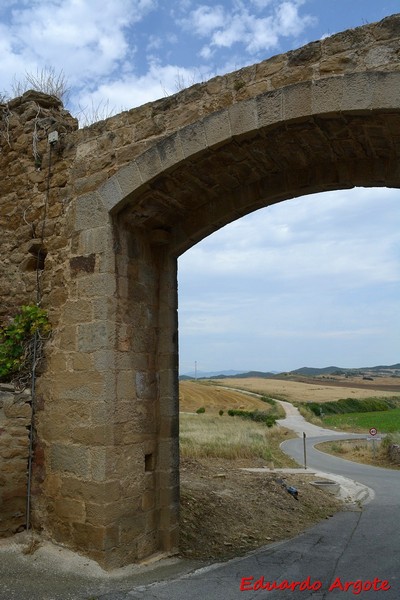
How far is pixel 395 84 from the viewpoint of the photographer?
3938 millimetres

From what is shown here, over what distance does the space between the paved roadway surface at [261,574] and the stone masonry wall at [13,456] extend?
1.39 ft

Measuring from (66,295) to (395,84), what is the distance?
11.6 ft

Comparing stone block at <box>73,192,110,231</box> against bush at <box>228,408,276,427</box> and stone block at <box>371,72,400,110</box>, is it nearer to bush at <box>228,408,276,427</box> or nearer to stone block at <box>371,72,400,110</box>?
stone block at <box>371,72,400,110</box>

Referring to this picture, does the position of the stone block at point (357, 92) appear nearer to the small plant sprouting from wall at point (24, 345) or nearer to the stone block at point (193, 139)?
the stone block at point (193, 139)

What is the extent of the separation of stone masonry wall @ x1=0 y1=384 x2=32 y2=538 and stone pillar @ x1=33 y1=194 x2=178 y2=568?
0.45ft

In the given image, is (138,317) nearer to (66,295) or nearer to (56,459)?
(66,295)

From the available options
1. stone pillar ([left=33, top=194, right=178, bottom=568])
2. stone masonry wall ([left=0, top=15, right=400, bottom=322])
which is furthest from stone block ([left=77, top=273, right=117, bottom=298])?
stone masonry wall ([left=0, top=15, right=400, bottom=322])

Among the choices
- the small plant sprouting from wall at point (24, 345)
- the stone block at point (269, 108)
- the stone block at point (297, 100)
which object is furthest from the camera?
the small plant sprouting from wall at point (24, 345)

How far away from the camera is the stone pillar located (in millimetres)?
4836

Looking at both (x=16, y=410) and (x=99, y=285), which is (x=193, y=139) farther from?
(x=16, y=410)

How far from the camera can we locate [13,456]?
17.0 feet

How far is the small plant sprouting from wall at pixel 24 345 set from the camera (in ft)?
17.9

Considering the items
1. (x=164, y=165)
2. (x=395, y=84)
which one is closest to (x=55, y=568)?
(x=164, y=165)

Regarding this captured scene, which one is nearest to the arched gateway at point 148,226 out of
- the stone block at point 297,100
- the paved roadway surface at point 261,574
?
the stone block at point 297,100
